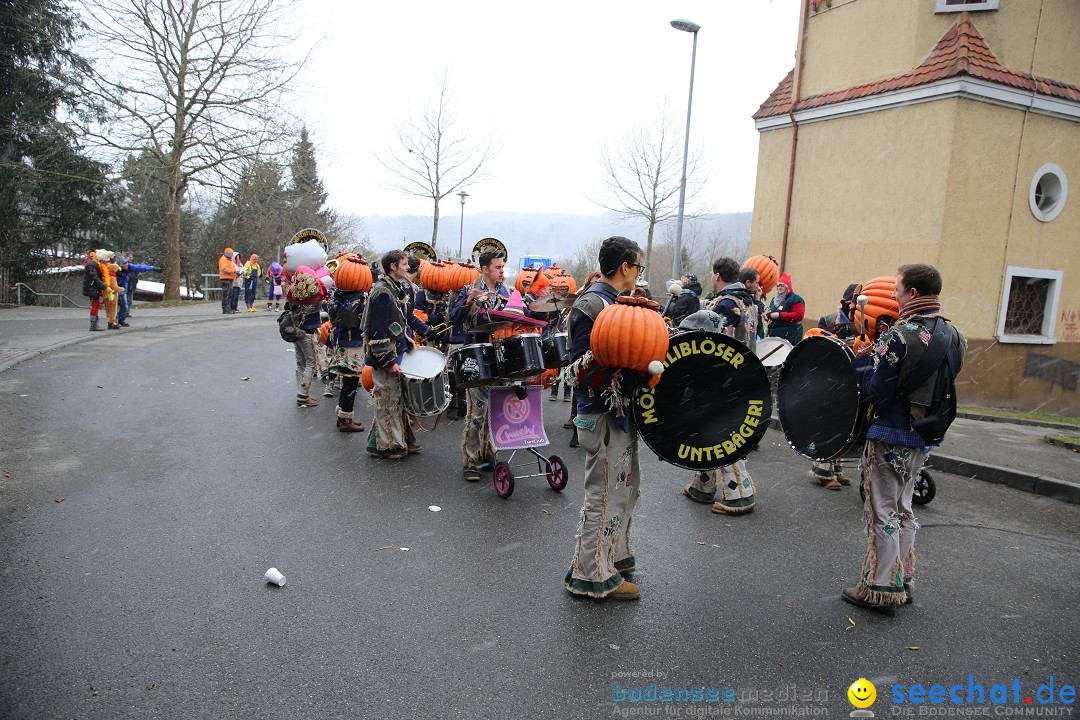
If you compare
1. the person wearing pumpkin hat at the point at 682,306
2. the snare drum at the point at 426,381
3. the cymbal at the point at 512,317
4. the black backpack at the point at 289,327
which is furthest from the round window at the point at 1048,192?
the black backpack at the point at 289,327

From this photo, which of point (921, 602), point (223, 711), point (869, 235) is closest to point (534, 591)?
point (223, 711)

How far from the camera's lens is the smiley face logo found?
10.7 ft

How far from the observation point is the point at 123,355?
492 inches

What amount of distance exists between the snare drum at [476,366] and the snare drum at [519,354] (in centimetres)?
7

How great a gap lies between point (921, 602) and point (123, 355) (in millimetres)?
13103

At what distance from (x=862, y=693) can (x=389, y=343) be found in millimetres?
4889

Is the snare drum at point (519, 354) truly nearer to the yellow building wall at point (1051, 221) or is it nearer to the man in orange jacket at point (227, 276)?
the yellow building wall at point (1051, 221)

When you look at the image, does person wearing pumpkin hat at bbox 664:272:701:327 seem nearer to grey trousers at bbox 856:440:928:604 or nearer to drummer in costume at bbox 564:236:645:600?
drummer in costume at bbox 564:236:645:600

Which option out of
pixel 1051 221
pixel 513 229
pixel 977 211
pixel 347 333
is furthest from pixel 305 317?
pixel 513 229

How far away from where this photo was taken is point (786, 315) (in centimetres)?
878

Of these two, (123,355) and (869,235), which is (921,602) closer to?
(869,235)

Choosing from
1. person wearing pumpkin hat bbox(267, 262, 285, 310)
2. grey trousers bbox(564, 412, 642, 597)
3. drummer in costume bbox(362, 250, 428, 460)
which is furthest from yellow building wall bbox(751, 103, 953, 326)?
person wearing pumpkin hat bbox(267, 262, 285, 310)

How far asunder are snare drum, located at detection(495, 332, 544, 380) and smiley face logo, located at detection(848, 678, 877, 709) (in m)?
3.10

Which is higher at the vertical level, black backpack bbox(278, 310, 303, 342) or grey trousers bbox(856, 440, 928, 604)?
black backpack bbox(278, 310, 303, 342)
